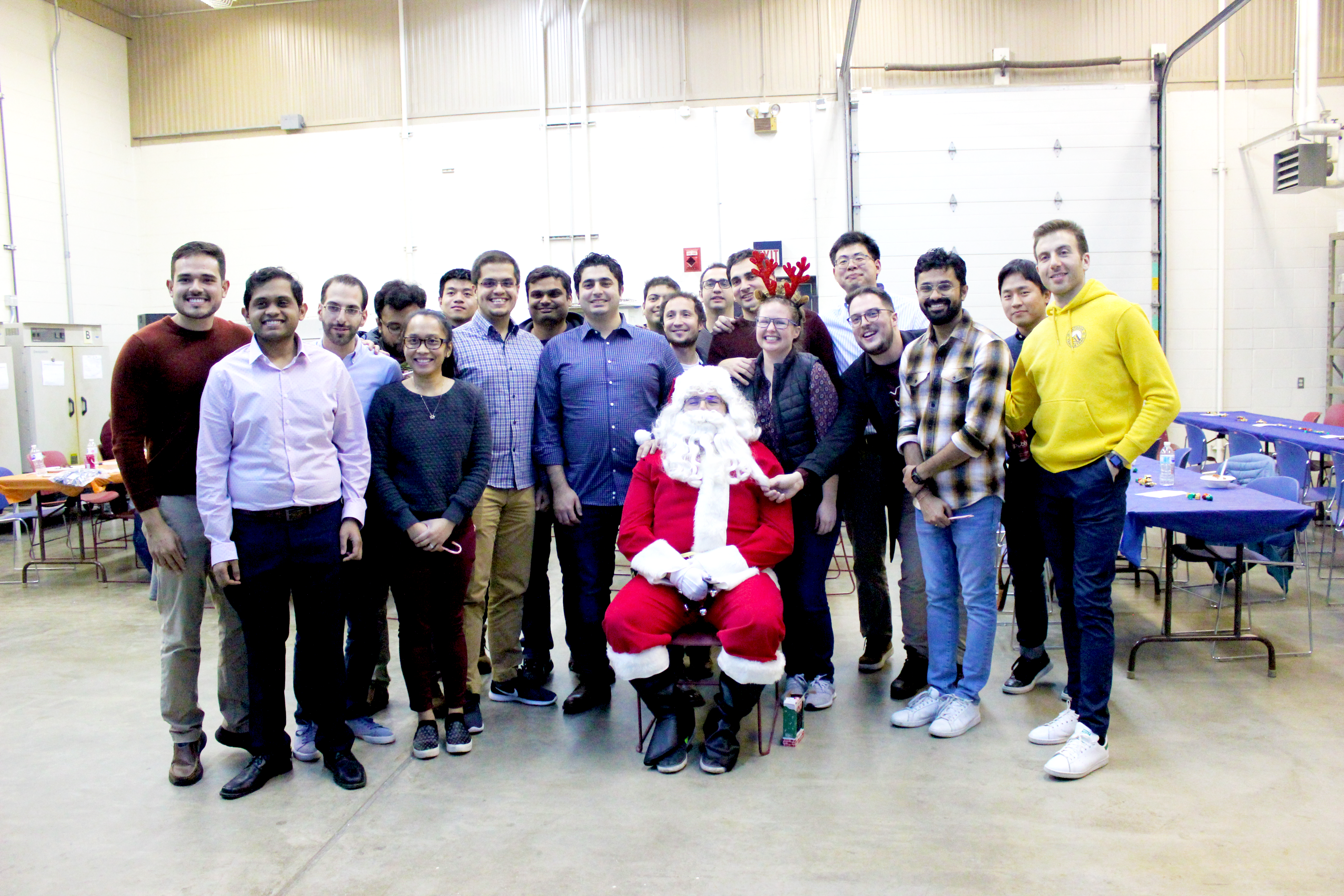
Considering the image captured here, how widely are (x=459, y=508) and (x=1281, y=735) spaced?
2.94 m

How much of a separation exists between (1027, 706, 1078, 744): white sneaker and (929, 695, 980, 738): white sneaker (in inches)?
7.6

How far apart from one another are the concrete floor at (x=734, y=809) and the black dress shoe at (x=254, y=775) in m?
0.03

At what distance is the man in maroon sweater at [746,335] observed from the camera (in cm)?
346

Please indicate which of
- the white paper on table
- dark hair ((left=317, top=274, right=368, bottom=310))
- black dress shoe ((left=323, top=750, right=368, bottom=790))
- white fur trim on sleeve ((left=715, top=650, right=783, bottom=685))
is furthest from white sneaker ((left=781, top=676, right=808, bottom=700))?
the white paper on table

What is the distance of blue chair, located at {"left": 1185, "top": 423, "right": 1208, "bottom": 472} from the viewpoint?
6.61 m

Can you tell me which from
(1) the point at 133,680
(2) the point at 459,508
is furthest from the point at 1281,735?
(1) the point at 133,680

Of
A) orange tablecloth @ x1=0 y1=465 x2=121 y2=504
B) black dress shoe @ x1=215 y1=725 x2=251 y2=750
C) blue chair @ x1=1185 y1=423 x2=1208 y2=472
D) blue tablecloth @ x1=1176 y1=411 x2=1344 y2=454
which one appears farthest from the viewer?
blue chair @ x1=1185 y1=423 x2=1208 y2=472

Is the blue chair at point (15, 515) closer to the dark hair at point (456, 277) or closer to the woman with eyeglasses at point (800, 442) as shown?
the dark hair at point (456, 277)

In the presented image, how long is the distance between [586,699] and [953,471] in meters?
1.62

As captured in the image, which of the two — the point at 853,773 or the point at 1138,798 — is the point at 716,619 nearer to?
the point at 853,773

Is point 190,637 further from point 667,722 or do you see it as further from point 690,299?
point 690,299

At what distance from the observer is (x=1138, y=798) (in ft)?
8.64

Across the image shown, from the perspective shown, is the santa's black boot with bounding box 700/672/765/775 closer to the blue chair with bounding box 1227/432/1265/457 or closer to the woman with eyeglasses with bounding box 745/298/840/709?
the woman with eyeglasses with bounding box 745/298/840/709

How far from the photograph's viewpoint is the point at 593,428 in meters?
3.34
